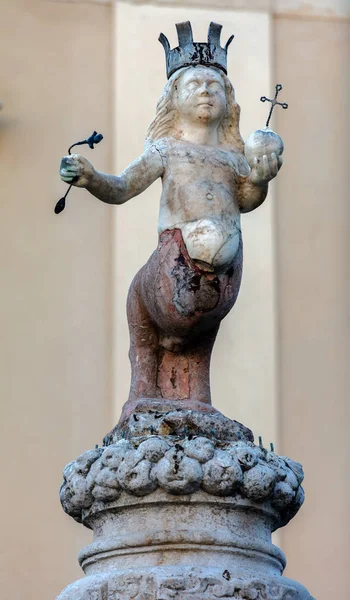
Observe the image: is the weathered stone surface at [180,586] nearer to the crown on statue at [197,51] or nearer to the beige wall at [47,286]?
the crown on statue at [197,51]

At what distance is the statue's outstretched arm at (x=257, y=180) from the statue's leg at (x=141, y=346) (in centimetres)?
45

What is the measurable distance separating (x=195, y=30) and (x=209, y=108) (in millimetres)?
4046

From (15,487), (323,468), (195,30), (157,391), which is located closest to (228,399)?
(323,468)

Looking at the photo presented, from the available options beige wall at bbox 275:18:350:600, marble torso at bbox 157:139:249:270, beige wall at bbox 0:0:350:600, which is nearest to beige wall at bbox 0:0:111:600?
beige wall at bbox 0:0:350:600

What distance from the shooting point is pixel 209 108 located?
5.55 m

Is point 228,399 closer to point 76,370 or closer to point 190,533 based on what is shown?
point 76,370

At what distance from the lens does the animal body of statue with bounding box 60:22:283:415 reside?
5.24 m

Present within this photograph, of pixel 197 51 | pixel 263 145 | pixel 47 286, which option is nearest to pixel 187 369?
pixel 263 145

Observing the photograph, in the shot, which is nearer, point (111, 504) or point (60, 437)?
point (111, 504)

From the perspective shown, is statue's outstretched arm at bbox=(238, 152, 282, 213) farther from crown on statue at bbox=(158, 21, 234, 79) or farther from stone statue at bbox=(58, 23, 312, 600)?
crown on statue at bbox=(158, 21, 234, 79)

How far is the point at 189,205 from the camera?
210 inches

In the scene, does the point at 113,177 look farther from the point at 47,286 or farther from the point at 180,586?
the point at 47,286

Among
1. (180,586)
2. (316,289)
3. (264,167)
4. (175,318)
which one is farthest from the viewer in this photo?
(316,289)

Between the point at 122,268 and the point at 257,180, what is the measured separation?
3694 millimetres
